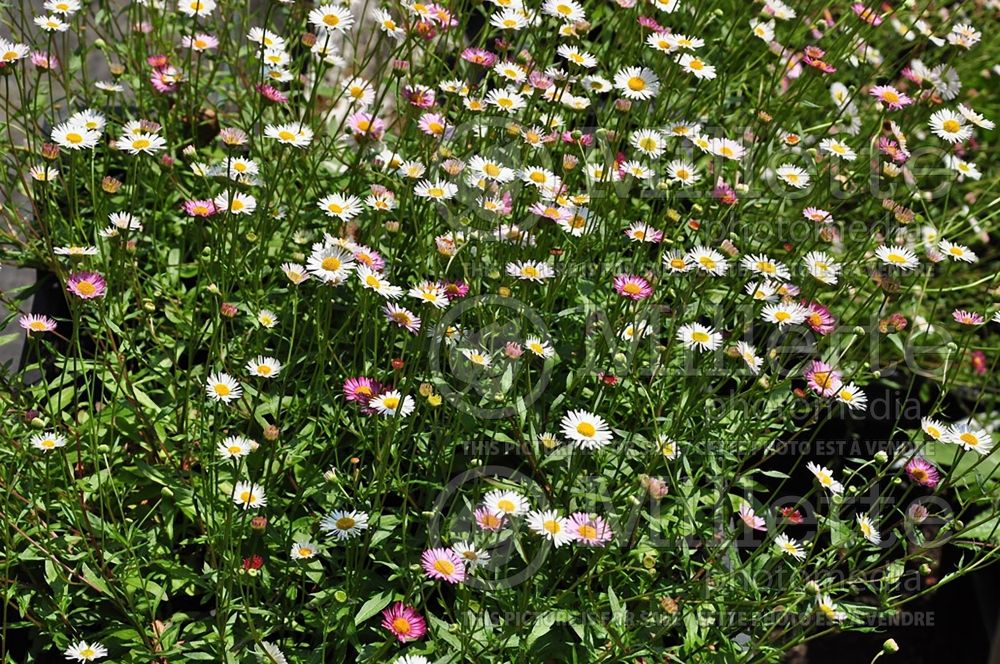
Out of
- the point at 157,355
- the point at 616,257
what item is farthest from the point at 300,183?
the point at 616,257

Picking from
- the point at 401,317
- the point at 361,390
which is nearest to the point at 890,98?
the point at 401,317

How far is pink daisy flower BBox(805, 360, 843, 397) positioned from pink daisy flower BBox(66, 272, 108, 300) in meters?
1.40

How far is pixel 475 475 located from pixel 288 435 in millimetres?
478

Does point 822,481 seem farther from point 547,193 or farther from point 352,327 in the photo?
point 352,327

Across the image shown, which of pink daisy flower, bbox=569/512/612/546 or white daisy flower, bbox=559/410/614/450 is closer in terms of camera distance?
pink daisy flower, bbox=569/512/612/546

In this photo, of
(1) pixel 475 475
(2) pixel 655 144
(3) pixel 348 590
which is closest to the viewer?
(3) pixel 348 590

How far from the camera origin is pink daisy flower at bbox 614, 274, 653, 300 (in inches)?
88.0

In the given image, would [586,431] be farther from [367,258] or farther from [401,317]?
[367,258]

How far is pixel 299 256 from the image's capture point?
241 cm

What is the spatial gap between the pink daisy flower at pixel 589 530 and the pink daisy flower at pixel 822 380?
0.55m

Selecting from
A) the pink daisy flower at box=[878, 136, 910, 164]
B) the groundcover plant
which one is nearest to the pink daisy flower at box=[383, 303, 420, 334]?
the groundcover plant

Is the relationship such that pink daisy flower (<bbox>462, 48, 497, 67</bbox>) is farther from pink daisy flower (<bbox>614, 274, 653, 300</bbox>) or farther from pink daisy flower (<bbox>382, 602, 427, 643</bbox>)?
pink daisy flower (<bbox>382, 602, 427, 643</bbox>)

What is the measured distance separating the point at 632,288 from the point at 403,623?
84 centimetres

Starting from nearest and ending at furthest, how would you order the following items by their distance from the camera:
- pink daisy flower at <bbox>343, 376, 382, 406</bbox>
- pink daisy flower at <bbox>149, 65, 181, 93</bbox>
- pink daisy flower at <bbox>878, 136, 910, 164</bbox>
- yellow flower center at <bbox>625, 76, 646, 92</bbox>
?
pink daisy flower at <bbox>343, 376, 382, 406</bbox> < pink daisy flower at <bbox>878, 136, 910, 164</bbox> < yellow flower center at <bbox>625, 76, 646, 92</bbox> < pink daisy flower at <bbox>149, 65, 181, 93</bbox>
